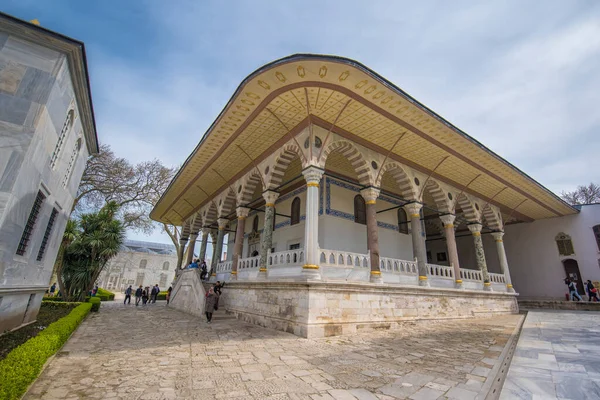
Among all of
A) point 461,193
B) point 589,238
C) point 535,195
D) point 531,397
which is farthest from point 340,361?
point 589,238

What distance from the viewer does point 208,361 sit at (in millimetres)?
4086

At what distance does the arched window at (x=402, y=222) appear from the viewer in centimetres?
1264

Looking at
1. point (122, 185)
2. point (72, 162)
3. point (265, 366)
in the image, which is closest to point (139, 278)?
point (122, 185)

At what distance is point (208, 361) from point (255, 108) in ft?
19.6

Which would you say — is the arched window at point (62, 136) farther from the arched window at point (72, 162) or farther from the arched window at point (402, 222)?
the arched window at point (402, 222)

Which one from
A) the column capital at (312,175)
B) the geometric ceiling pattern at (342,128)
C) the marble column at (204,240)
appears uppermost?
the geometric ceiling pattern at (342,128)

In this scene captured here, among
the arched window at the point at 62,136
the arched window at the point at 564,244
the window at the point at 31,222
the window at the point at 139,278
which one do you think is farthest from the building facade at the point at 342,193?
the window at the point at 139,278

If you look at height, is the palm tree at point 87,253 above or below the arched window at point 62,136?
below

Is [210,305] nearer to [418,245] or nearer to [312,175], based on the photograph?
[312,175]

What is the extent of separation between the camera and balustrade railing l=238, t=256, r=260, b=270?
907 centimetres

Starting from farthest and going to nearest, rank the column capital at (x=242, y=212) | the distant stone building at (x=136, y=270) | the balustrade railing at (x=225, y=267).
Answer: the distant stone building at (x=136, y=270), the balustrade railing at (x=225, y=267), the column capital at (x=242, y=212)

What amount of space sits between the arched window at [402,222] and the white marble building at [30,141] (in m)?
12.0

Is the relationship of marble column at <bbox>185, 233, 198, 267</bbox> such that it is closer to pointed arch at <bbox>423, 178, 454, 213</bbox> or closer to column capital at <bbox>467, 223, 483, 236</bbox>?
pointed arch at <bbox>423, 178, 454, 213</bbox>

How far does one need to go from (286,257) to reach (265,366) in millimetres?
3942
